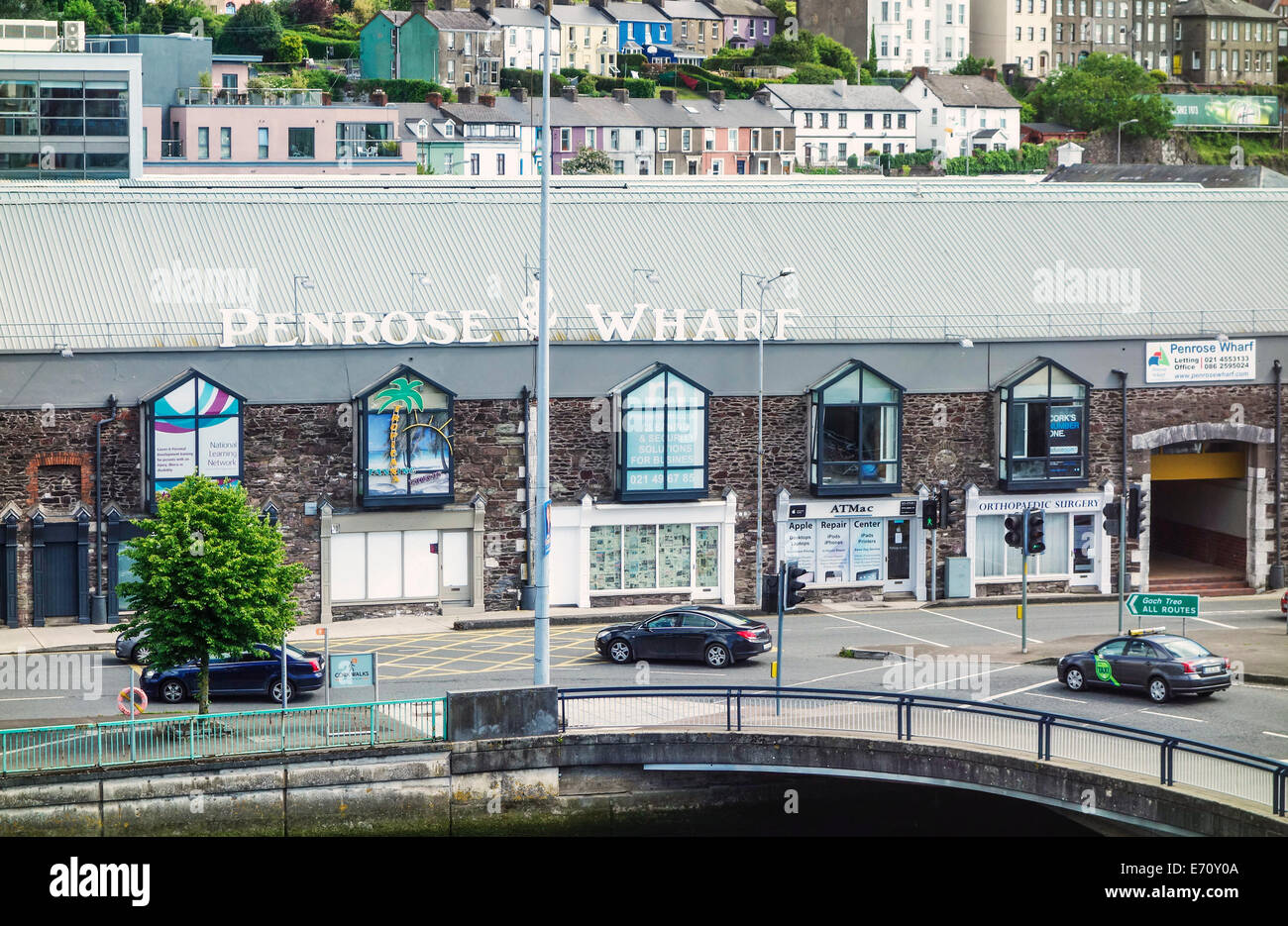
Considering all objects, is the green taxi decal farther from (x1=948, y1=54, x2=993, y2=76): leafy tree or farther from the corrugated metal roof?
(x1=948, y1=54, x2=993, y2=76): leafy tree

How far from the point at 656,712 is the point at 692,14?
519 feet

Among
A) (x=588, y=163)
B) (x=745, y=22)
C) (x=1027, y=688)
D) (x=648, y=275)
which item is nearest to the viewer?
(x=1027, y=688)

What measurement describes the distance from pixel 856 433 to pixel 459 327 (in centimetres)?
1102

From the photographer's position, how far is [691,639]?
4244 centimetres

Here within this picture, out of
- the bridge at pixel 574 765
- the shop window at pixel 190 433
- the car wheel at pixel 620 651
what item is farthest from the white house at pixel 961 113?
the bridge at pixel 574 765

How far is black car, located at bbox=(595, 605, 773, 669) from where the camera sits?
4225 cm

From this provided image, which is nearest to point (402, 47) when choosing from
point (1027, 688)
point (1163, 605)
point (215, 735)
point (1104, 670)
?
point (1027, 688)

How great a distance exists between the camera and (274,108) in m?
111

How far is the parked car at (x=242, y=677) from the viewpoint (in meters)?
38.2

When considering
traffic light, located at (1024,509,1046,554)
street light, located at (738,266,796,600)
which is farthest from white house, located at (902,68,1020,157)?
traffic light, located at (1024,509,1046,554)

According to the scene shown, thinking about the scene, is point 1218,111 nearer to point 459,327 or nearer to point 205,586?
point 459,327

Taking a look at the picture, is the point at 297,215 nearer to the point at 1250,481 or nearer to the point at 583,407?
the point at 583,407

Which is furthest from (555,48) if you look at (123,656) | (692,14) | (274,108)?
(123,656)

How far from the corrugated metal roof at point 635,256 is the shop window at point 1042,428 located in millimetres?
1452
